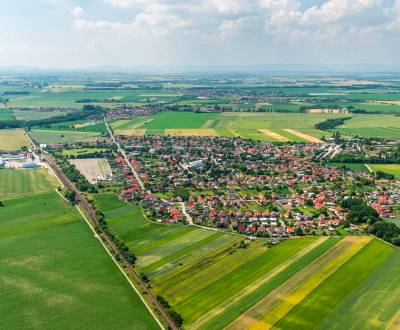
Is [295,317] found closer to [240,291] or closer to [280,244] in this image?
[240,291]

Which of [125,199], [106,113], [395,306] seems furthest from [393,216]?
[106,113]

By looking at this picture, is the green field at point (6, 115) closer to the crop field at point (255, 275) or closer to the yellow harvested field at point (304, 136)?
the yellow harvested field at point (304, 136)

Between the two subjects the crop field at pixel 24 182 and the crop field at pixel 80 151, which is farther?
the crop field at pixel 80 151

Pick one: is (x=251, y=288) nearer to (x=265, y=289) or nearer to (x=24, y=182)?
(x=265, y=289)

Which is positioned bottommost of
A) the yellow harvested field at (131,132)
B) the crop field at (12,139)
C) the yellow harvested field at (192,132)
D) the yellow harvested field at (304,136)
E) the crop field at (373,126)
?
the crop field at (12,139)

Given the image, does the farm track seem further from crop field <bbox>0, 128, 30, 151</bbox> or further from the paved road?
crop field <bbox>0, 128, 30, 151</bbox>

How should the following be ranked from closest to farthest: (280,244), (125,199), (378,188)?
(280,244) → (125,199) → (378,188)

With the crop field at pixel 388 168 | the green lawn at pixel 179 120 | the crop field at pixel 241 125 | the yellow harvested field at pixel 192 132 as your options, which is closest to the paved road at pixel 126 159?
the crop field at pixel 241 125
